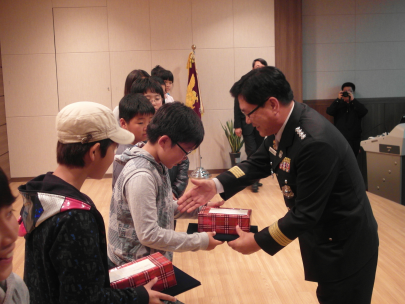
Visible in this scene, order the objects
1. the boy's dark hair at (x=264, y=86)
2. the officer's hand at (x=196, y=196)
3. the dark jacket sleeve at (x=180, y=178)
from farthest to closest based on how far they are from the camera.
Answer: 1. the dark jacket sleeve at (x=180, y=178)
2. the officer's hand at (x=196, y=196)
3. the boy's dark hair at (x=264, y=86)

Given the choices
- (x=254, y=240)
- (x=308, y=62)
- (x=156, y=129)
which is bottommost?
(x=254, y=240)

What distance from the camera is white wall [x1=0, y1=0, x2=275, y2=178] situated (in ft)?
20.6

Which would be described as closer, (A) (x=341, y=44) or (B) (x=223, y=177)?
(B) (x=223, y=177)

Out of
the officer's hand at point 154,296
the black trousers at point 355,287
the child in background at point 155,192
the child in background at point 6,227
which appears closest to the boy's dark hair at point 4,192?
the child in background at point 6,227

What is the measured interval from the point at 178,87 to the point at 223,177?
15.1ft

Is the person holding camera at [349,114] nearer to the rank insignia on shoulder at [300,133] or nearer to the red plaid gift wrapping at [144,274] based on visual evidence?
the rank insignia on shoulder at [300,133]

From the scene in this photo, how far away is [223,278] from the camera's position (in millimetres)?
3064

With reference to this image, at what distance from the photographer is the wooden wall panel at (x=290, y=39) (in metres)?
6.35

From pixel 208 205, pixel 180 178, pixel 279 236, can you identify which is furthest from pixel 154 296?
pixel 180 178

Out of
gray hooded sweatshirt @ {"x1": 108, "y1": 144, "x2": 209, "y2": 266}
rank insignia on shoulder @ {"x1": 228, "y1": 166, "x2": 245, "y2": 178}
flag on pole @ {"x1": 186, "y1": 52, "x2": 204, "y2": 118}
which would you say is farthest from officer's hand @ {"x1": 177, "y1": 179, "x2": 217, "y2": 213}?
flag on pole @ {"x1": 186, "y1": 52, "x2": 204, "y2": 118}

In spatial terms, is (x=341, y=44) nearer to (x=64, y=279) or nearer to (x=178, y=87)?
(x=178, y=87)

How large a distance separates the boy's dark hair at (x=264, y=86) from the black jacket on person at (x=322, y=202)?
11 centimetres

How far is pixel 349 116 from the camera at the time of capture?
623cm

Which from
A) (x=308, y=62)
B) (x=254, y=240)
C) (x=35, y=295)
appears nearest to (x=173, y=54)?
(x=308, y=62)
